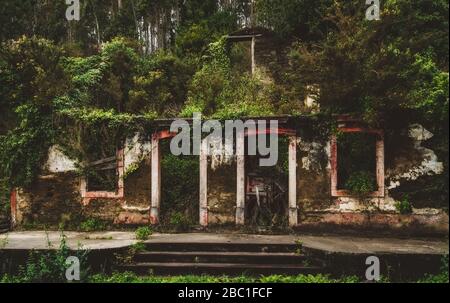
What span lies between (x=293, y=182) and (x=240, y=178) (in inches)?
57.7

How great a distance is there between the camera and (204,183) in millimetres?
11055

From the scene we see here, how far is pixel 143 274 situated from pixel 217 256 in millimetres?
1606

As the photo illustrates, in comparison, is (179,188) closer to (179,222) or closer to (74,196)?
(179,222)

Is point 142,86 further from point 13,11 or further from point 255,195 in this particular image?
point 13,11

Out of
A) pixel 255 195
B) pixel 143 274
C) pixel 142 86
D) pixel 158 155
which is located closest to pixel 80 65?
pixel 142 86

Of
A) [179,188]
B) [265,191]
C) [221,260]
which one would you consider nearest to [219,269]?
[221,260]

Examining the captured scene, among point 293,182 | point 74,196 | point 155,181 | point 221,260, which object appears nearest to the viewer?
point 221,260

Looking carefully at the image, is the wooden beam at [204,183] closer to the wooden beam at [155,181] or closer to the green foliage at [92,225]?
the wooden beam at [155,181]

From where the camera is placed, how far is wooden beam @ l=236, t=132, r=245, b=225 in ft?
35.5

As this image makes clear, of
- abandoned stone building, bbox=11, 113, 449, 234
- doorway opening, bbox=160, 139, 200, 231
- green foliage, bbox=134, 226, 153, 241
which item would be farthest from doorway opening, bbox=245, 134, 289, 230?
green foliage, bbox=134, 226, 153, 241

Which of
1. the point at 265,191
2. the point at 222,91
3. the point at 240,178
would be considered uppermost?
the point at 222,91

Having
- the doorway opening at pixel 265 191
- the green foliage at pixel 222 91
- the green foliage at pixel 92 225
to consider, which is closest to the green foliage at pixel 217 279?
the green foliage at pixel 92 225

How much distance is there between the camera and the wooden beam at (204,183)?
35.9ft

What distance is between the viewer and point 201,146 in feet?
36.5
